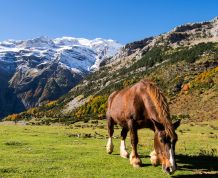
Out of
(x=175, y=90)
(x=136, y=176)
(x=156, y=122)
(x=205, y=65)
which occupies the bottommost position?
(x=136, y=176)

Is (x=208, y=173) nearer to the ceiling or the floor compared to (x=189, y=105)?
nearer to the floor

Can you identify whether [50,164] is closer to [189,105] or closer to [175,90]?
[189,105]

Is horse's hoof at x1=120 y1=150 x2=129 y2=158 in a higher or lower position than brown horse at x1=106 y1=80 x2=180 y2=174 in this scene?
lower

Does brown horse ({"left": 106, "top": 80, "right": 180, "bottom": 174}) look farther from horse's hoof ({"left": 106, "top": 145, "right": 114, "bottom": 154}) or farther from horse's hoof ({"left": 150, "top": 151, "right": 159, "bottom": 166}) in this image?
horse's hoof ({"left": 106, "top": 145, "right": 114, "bottom": 154})

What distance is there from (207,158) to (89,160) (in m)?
6.46

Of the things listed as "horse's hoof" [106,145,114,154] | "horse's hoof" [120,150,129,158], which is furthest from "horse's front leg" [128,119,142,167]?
"horse's hoof" [106,145,114,154]

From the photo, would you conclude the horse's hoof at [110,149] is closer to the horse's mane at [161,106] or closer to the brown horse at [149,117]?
the brown horse at [149,117]

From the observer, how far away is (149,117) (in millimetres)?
16391

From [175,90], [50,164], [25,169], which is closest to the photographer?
[25,169]

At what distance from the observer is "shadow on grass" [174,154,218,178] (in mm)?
16552

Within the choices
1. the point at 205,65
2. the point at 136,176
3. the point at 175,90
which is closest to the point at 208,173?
the point at 136,176

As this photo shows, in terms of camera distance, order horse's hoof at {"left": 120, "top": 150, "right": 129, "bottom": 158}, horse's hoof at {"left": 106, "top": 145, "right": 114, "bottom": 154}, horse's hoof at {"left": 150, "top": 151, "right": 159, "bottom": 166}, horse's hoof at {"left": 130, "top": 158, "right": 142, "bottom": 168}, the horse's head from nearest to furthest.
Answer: the horse's head, horse's hoof at {"left": 150, "top": 151, "right": 159, "bottom": 166}, horse's hoof at {"left": 130, "top": 158, "right": 142, "bottom": 168}, horse's hoof at {"left": 120, "top": 150, "right": 129, "bottom": 158}, horse's hoof at {"left": 106, "top": 145, "right": 114, "bottom": 154}

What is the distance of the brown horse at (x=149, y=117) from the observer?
14.3 m

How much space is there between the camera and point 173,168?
13.8 metres
